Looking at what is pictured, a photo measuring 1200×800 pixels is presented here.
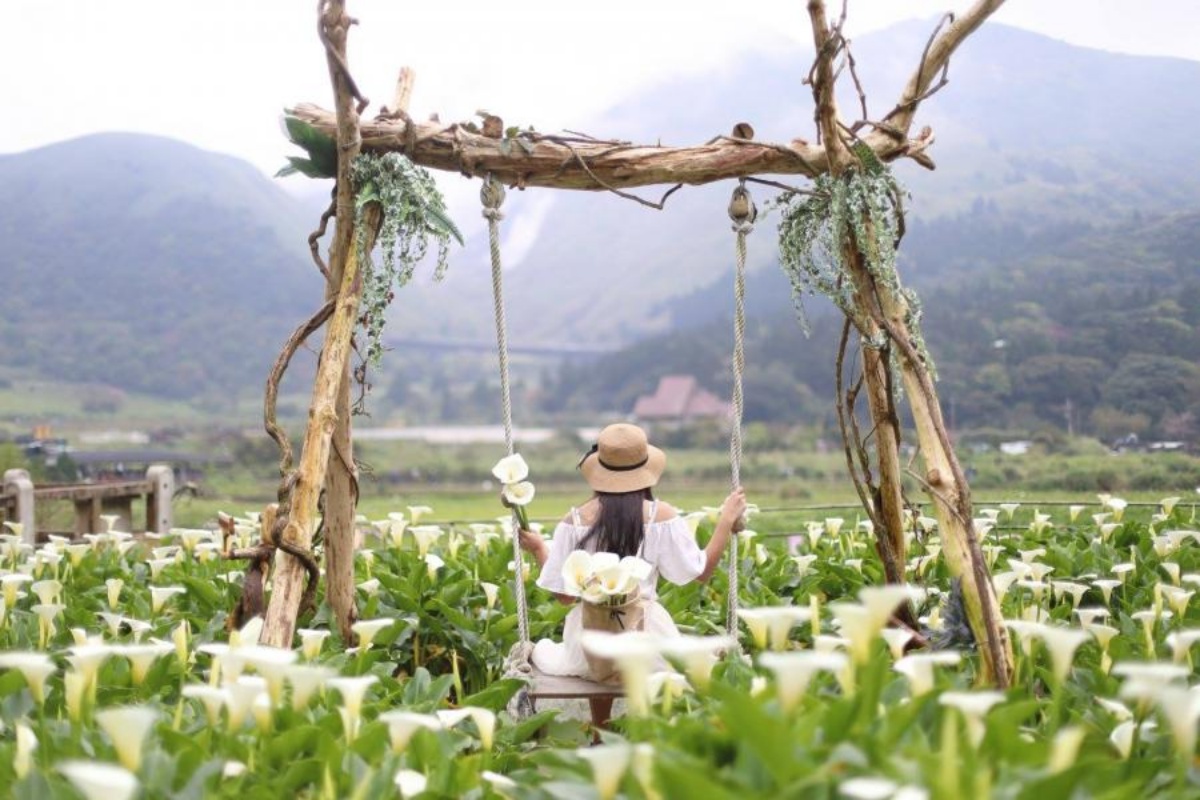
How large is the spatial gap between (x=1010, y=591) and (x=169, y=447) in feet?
112

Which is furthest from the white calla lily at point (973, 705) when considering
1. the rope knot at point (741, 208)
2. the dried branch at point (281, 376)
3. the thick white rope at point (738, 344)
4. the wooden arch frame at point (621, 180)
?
the dried branch at point (281, 376)

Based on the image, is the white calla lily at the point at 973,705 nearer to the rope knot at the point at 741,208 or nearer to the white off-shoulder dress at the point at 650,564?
the white off-shoulder dress at the point at 650,564

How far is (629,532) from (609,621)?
475mm

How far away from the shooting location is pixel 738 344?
16.3ft

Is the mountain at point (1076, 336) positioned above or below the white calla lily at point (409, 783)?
above

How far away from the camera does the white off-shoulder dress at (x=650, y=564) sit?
461cm

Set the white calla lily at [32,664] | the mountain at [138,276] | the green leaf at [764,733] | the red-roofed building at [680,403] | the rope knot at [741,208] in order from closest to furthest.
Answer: the green leaf at [764,733] → the white calla lily at [32,664] → the rope knot at [741,208] → the red-roofed building at [680,403] → the mountain at [138,276]

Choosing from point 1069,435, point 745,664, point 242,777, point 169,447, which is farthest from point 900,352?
point 169,447

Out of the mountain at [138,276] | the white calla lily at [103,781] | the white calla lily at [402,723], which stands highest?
the mountain at [138,276]

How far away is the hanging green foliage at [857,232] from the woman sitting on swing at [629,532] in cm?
102

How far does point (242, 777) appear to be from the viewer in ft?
9.41

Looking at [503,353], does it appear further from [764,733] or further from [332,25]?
[764,733]

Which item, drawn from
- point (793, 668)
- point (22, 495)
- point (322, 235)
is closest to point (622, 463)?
point (322, 235)

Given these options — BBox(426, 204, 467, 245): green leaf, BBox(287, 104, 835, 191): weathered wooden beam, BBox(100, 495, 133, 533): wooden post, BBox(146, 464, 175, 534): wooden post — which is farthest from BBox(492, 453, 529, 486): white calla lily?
BBox(100, 495, 133, 533): wooden post
